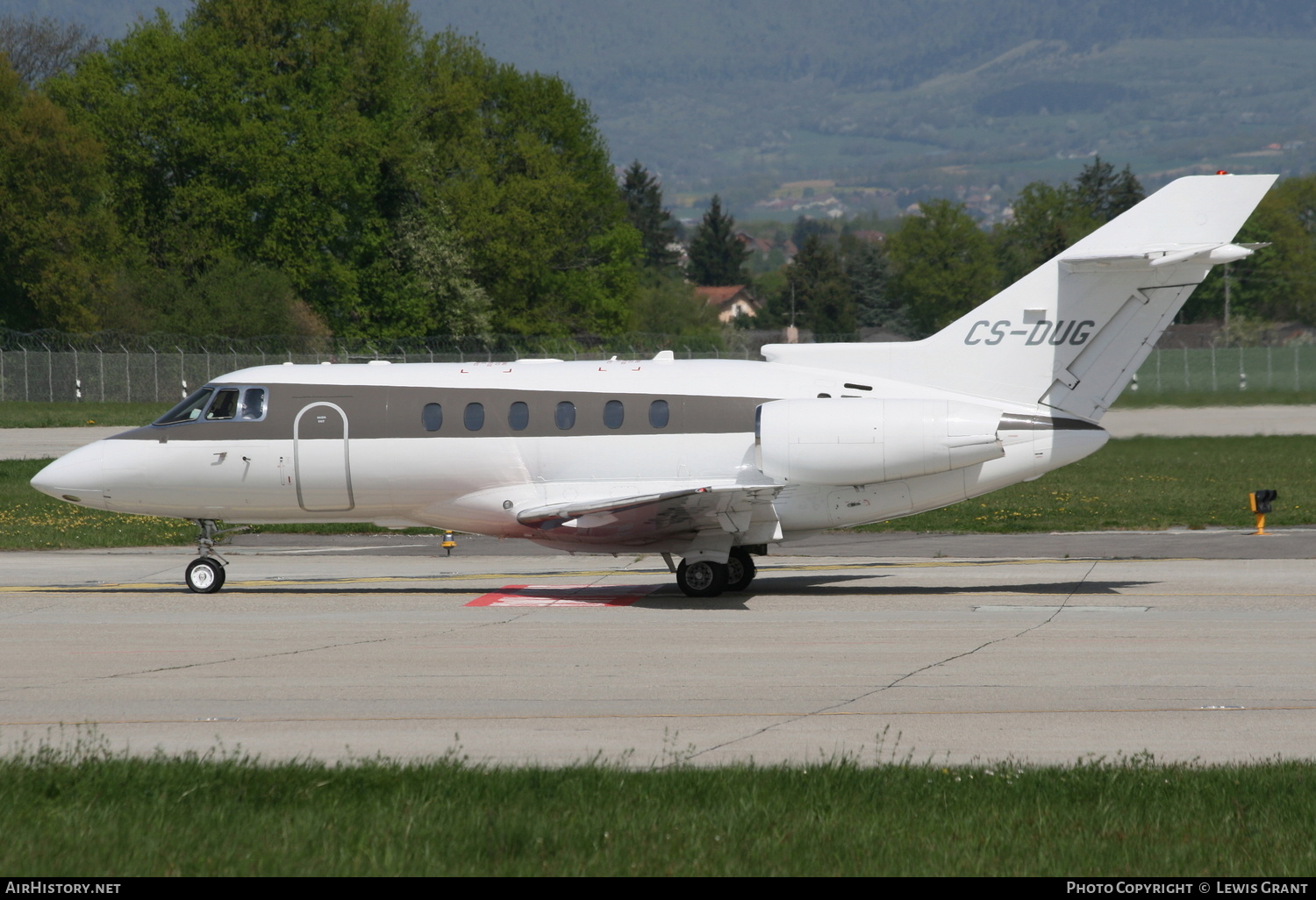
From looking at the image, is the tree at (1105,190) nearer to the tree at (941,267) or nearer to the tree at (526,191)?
the tree at (941,267)

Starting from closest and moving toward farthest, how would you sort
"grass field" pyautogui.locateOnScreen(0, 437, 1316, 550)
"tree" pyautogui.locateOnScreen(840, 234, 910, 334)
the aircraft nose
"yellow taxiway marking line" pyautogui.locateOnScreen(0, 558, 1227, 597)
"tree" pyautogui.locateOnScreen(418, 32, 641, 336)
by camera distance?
the aircraft nose
"yellow taxiway marking line" pyautogui.locateOnScreen(0, 558, 1227, 597)
"grass field" pyautogui.locateOnScreen(0, 437, 1316, 550)
"tree" pyautogui.locateOnScreen(418, 32, 641, 336)
"tree" pyautogui.locateOnScreen(840, 234, 910, 334)

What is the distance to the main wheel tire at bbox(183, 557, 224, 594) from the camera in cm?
1884

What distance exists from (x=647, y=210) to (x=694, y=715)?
158 metres

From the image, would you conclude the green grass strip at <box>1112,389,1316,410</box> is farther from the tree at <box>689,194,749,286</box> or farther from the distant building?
the tree at <box>689,194,749,286</box>

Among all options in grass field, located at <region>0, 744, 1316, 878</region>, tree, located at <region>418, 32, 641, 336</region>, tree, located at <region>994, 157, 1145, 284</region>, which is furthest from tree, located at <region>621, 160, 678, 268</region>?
grass field, located at <region>0, 744, 1316, 878</region>

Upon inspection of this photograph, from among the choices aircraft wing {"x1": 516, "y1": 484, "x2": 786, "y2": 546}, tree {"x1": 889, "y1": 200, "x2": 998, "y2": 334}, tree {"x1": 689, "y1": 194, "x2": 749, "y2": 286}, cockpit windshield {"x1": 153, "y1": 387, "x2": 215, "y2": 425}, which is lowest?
aircraft wing {"x1": 516, "y1": 484, "x2": 786, "y2": 546}

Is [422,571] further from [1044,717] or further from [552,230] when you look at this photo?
[552,230]

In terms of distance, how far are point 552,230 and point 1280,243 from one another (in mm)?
64836

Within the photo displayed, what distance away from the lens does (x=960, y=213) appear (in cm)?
13238

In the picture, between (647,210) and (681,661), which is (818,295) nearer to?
(647,210)

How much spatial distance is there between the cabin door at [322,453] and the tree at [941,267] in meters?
112

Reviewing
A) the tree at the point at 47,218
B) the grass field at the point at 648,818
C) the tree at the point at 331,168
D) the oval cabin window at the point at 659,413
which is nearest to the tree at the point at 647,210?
the tree at the point at 331,168

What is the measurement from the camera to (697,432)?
17891 millimetres

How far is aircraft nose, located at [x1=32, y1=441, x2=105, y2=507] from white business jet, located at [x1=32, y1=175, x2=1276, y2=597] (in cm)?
3
